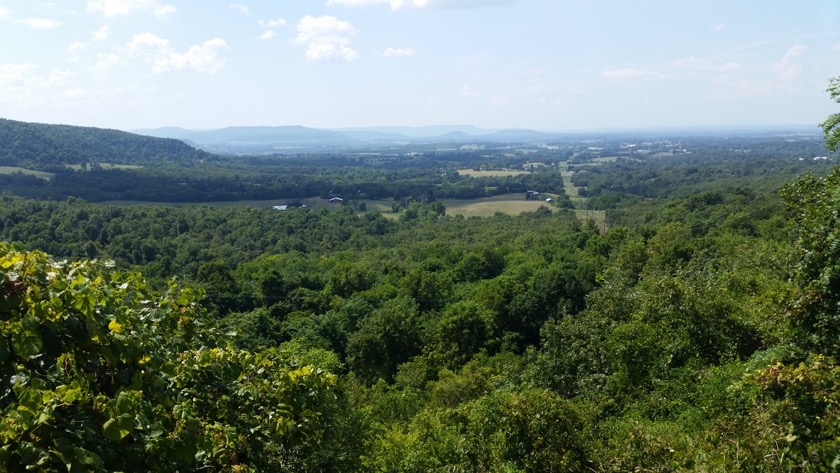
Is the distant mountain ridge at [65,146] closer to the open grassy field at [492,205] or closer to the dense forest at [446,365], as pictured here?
the open grassy field at [492,205]

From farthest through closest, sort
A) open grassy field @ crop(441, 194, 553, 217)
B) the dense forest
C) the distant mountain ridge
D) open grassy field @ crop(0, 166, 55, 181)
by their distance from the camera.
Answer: the distant mountain ridge, open grassy field @ crop(441, 194, 553, 217), open grassy field @ crop(0, 166, 55, 181), the dense forest

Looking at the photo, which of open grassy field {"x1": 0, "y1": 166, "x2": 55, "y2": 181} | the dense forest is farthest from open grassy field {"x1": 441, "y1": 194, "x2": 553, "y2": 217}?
open grassy field {"x1": 0, "y1": 166, "x2": 55, "y2": 181}

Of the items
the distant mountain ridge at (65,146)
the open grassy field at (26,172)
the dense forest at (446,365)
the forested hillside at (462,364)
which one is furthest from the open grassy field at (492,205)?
the distant mountain ridge at (65,146)

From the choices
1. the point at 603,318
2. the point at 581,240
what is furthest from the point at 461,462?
the point at 581,240

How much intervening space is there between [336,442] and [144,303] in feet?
24.2

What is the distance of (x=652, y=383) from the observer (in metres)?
15.0

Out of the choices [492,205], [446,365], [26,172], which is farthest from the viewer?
[492,205]

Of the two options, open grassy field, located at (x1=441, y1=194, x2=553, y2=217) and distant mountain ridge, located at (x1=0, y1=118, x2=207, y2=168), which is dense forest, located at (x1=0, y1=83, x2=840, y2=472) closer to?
open grassy field, located at (x1=441, y1=194, x2=553, y2=217)

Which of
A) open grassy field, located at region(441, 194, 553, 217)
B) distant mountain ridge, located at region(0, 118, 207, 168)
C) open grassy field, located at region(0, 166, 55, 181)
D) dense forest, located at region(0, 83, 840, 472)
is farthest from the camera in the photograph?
distant mountain ridge, located at region(0, 118, 207, 168)

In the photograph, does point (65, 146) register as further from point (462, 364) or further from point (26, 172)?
point (462, 364)

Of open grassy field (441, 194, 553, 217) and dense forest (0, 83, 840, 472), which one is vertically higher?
dense forest (0, 83, 840, 472)

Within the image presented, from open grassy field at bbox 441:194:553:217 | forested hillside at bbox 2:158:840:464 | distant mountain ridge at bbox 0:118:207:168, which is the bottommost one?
open grassy field at bbox 441:194:553:217

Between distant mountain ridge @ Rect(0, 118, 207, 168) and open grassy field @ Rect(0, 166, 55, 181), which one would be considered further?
distant mountain ridge @ Rect(0, 118, 207, 168)

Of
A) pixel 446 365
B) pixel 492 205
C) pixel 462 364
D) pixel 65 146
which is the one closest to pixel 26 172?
pixel 65 146
